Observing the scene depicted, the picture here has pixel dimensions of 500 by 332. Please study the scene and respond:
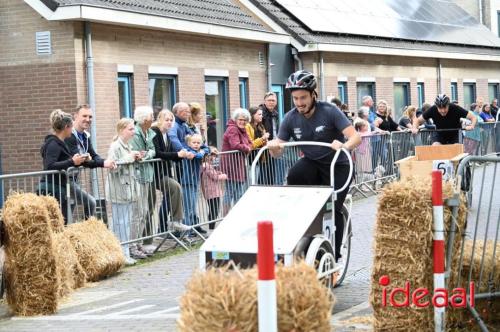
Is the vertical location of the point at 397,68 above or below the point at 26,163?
above

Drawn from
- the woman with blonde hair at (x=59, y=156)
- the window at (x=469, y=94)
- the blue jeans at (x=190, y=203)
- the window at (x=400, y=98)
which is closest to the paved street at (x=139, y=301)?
the woman with blonde hair at (x=59, y=156)

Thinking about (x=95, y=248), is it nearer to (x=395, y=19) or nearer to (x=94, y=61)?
(x=94, y=61)

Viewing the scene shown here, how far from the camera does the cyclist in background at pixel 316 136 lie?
384 inches

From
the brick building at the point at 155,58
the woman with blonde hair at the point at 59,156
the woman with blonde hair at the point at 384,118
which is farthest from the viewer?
the woman with blonde hair at the point at 384,118

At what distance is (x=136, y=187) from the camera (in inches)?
556

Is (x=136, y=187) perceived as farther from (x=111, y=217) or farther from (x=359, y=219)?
(x=359, y=219)

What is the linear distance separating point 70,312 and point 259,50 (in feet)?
58.7

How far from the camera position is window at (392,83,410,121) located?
37.2 meters

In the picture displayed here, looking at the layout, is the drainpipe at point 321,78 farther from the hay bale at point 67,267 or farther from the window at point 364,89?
the hay bale at point 67,267

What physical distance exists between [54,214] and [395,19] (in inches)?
1149

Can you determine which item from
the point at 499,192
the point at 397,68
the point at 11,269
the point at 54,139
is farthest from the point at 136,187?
the point at 397,68

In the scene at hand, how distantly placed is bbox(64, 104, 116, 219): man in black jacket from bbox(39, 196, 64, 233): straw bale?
1.44 m

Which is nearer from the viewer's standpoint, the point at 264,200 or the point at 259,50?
the point at 264,200

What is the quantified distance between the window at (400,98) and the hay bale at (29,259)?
27.5 metres
